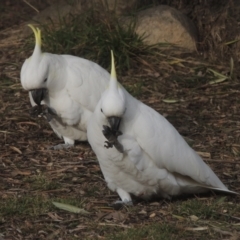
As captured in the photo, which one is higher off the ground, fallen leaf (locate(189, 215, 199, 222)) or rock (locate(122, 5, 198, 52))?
rock (locate(122, 5, 198, 52))

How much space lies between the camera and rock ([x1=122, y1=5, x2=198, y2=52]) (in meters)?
7.32

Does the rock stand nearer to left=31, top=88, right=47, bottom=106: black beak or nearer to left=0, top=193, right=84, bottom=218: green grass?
left=31, top=88, right=47, bottom=106: black beak

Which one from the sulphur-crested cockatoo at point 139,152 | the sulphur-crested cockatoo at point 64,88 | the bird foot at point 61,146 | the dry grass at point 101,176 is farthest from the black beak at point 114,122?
the bird foot at point 61,146

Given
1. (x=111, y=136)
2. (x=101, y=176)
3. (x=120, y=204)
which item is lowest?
(x=101, y=176)

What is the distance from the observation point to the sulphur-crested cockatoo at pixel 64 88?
17.8 ft

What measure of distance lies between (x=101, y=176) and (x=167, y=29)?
270 cm

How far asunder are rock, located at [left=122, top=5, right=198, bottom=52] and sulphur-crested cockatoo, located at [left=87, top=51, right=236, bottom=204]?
303 centimetres

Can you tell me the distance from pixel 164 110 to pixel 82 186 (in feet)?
5.57

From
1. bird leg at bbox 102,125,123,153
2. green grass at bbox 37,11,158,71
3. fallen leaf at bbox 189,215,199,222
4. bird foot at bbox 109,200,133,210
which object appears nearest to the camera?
bird leg at bbox 102,125,123,153

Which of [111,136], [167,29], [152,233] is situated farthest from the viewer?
[167,29]

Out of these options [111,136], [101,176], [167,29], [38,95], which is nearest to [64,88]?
[38,95]

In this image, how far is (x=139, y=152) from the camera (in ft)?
13.9

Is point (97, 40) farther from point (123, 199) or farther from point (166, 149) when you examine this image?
point (166, 149)

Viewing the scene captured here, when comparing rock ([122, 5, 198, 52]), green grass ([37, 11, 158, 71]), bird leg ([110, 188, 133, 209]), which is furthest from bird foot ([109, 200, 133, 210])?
rock ([122, 5, 198, 52])
